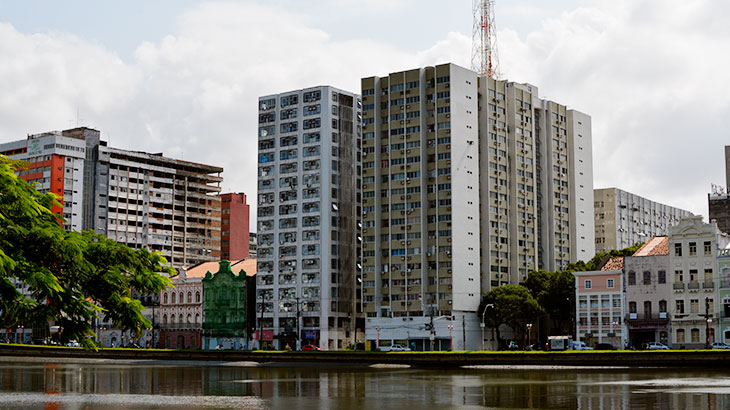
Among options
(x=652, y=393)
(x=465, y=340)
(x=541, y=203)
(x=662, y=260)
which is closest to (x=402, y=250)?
(x=465, y=340)

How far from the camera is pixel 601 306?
455 feet

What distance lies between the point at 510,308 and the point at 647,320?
25848mm

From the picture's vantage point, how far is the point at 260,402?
5125 cm

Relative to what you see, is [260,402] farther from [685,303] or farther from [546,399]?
[685,303]

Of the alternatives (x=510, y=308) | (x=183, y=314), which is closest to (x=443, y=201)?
(x=510, y=308)

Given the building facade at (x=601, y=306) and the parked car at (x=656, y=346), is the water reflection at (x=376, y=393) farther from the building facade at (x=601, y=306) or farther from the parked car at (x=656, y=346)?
the building facade at (x=601, y=306)

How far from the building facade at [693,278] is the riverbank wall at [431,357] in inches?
1278

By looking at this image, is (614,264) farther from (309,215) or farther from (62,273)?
(62,273)

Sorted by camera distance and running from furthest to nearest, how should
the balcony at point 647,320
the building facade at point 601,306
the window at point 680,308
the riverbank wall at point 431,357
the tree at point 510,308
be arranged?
the tree at point 510,308 → the building facade at point 601,306 → the balcony at point 647,320 → the window at point 680,308 → the riverbank wall at point 431,357

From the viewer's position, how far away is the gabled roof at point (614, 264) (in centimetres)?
13888

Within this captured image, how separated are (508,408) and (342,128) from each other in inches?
5448

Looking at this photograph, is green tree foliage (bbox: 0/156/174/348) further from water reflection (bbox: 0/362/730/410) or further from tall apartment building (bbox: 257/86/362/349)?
tall apartment building (bbox: 257/86/362/349)

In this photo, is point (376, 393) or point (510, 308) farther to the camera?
point (510, 308)

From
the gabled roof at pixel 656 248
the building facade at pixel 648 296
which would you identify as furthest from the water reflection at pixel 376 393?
the gabled roof at pixel 656 248
